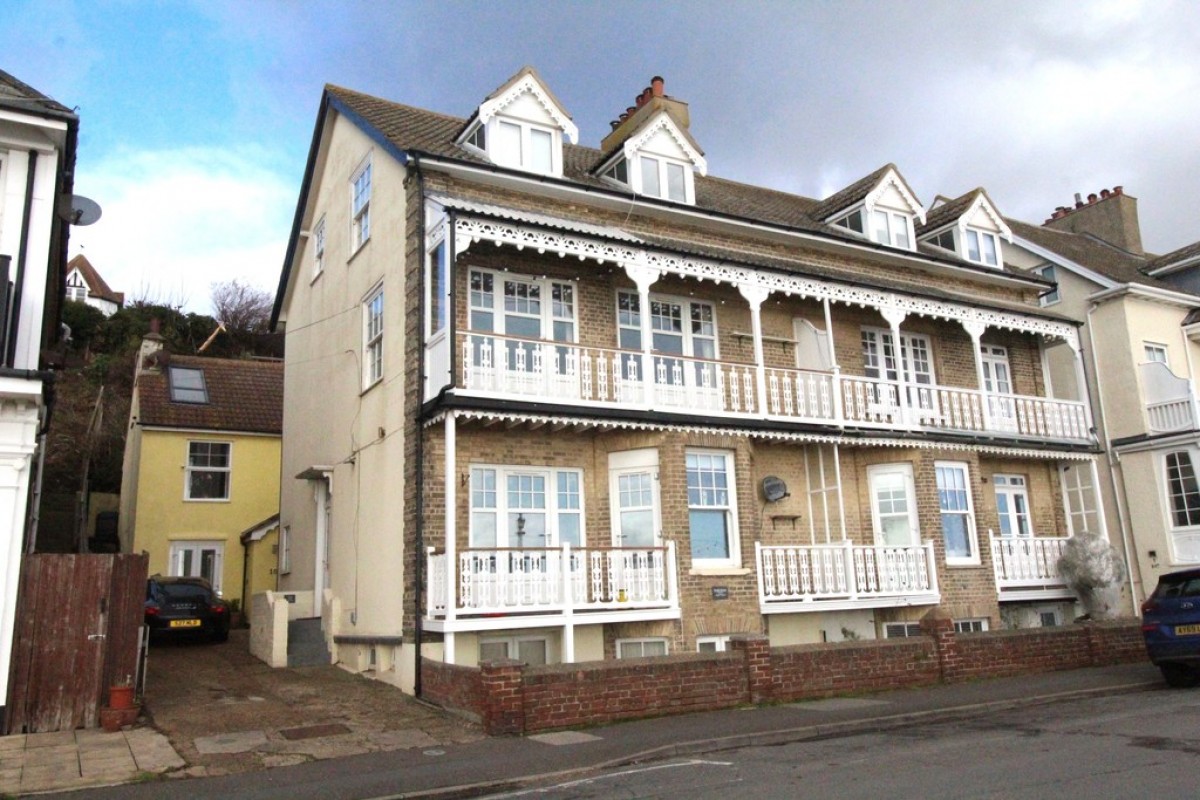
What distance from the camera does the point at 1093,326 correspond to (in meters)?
22.9

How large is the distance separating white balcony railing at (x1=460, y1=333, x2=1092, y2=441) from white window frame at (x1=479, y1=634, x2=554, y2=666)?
3560mm

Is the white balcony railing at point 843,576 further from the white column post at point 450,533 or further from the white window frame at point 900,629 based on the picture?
the white column post at point 450,533

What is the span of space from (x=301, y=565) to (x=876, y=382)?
12.1m

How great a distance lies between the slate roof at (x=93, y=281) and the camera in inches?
2224

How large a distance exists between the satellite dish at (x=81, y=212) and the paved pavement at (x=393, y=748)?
6.70 meters

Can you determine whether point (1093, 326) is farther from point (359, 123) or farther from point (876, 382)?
point (359, 123)

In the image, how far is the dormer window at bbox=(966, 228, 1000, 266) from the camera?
2191cm

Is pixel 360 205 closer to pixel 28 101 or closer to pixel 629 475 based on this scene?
pixel 28 101

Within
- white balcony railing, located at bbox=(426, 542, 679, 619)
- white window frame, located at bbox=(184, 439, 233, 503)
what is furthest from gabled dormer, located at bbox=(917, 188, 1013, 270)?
white window frame, located at bbox=(184, 439, 233, 503)

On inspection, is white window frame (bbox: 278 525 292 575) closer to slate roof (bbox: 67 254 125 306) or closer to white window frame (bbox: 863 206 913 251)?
white window frame (bbox: 863 206 913 251)

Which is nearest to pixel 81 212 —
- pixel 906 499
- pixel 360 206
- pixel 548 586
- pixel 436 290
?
pixel 436 290

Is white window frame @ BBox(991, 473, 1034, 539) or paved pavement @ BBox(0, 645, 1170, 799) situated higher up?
white window frame @ BBox(991, 473, 1034, 539)

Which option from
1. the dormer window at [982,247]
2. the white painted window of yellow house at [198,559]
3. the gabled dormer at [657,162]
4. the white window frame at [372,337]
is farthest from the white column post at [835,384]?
the white painted window of yellow house at [198,559]

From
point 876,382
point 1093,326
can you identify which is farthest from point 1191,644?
point 1093,326
